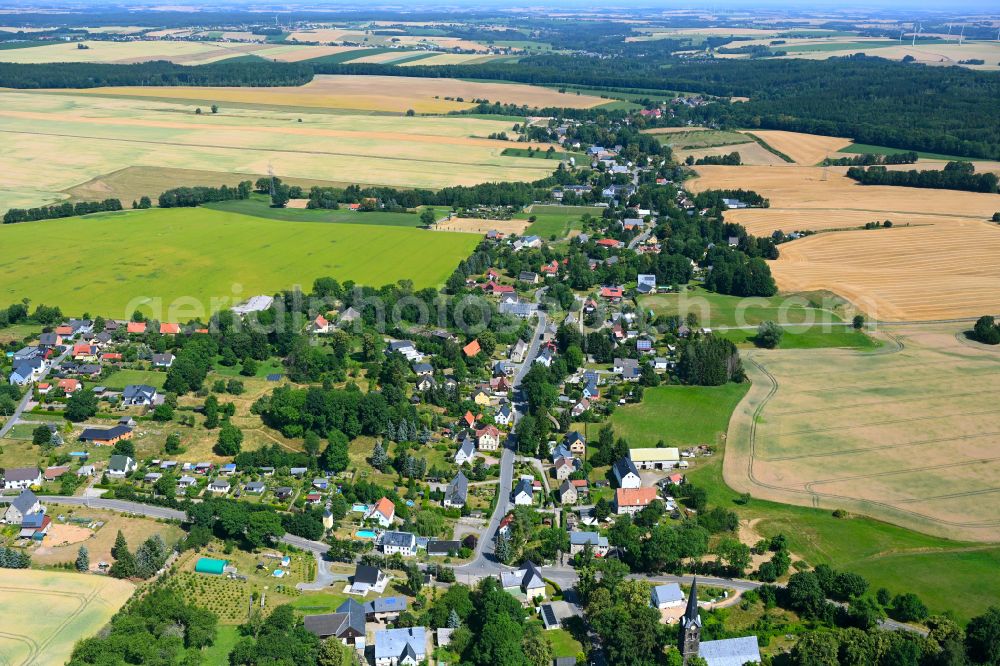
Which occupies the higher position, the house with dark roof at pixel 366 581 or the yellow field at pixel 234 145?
the yellow field at pixel 234 145

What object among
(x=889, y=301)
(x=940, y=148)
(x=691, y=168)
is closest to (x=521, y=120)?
(x=691, y=168)

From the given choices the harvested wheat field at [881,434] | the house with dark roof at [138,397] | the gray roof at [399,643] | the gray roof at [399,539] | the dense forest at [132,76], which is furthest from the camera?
the dense forest at [132,76]

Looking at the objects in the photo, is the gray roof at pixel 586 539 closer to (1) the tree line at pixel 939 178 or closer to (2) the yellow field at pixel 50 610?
(2) the yellow field at pixel 50 610

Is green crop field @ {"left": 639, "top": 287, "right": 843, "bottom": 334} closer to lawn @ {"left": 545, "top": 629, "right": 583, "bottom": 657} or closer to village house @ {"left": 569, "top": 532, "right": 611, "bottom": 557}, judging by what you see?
village house @ {"left": 569, "top": 532, "right": 611, "bottom": 557}

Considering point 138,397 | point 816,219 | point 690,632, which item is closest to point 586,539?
point 690,632

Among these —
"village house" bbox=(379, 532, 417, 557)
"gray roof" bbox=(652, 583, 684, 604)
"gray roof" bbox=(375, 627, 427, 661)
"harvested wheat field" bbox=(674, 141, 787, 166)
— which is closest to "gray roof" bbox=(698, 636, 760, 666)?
"gray roof" bbox=(652, 583, 684, 604)

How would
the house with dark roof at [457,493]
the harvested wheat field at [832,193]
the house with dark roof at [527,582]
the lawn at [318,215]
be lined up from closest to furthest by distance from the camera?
the house with dark roof at [527,582]
the house with dark roof at [457,493]
the lawn at [318,215]
the harvested wheat field at [832,193]

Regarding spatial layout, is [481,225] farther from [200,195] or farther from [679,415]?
[679,415]

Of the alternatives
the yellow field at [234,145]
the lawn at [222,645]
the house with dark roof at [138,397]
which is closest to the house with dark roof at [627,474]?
the lawn at [222,645]
